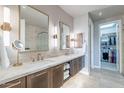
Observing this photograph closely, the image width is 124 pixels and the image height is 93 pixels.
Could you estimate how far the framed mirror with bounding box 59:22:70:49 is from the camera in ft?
11.5

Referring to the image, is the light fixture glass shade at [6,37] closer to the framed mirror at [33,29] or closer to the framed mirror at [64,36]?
the framed mirror at [33,29]

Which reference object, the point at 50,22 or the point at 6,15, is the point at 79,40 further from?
the point at 6,15

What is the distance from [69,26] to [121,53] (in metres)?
2.54

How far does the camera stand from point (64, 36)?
3.73 meters

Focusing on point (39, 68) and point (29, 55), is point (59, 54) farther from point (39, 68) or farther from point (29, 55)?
point (39, 68)

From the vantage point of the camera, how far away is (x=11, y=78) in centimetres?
108

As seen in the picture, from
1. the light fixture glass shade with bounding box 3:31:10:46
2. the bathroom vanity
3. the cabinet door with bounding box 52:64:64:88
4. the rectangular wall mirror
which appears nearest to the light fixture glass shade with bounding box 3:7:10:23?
the light fixture glass shade with bounding box 3:31:10:46

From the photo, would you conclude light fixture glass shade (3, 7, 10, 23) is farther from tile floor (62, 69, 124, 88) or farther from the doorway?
the doorway

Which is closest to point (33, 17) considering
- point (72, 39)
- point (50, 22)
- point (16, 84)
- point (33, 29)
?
point (33, 29)

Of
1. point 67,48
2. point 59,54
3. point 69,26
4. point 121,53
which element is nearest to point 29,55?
point 59,54

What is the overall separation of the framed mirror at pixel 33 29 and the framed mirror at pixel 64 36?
0.91 metres

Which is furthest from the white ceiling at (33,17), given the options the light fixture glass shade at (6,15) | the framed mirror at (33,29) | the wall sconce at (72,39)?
the wall sconce at (72,39)

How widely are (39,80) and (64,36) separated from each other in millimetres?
2458

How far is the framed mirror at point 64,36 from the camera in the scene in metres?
3.50
